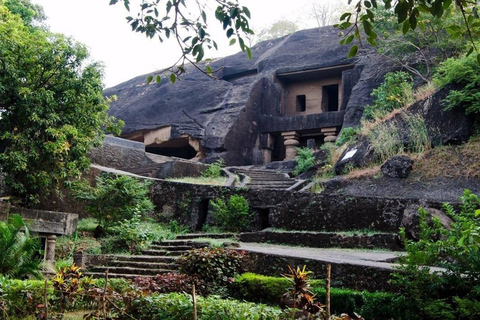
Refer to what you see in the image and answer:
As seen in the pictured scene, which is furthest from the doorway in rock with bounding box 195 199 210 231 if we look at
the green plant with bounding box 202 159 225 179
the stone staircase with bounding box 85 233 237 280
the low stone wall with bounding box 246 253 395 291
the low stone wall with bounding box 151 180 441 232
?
the low stone wall with bounding box 246 253 395 291

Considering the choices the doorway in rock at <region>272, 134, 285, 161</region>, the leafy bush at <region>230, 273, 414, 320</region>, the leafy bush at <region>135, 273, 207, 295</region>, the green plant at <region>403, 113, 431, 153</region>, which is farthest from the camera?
the doorway in rock at <region>272, 134, 285, 161</region>

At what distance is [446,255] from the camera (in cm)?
556

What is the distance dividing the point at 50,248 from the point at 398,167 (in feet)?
25.8

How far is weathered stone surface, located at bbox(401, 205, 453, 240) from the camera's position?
362 inches

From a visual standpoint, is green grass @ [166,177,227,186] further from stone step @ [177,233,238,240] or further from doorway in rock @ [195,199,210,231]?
stone step @ [177,233,238,240]

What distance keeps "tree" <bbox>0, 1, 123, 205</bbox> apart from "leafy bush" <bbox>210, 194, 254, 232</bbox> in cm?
363

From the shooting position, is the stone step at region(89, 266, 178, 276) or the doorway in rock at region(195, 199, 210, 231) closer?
the stone step at region(89, 266, 178, 276)

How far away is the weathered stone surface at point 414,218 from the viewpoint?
9195 mm

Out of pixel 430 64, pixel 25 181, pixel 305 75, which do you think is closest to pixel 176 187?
pixel 25 181

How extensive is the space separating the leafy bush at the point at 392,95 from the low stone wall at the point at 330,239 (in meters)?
5.95

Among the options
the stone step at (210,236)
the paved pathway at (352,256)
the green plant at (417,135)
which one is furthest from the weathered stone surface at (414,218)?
the stone step at (210,236)

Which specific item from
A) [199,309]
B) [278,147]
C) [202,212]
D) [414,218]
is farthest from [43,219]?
[278,147]

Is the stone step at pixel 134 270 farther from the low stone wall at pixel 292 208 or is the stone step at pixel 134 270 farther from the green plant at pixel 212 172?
the green plant at pixel 212 172

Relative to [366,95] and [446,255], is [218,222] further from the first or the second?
[366,95]
